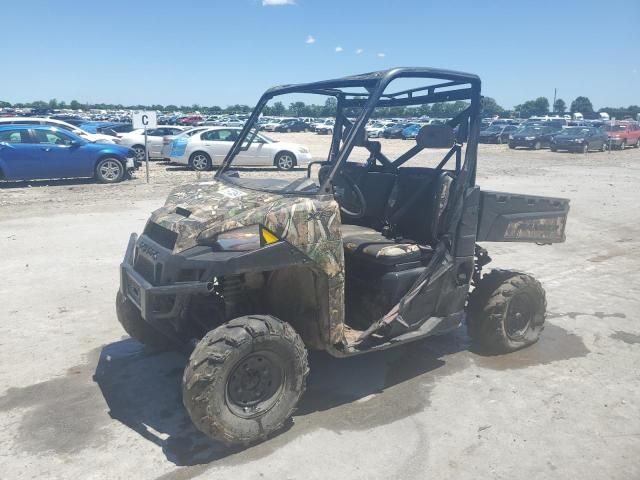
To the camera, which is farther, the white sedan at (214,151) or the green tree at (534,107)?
the green tree at (534,107)

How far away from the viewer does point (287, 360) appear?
348 centimetres

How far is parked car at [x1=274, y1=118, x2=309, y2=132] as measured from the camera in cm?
5356

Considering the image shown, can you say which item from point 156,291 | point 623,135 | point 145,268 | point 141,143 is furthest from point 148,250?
point 623,135

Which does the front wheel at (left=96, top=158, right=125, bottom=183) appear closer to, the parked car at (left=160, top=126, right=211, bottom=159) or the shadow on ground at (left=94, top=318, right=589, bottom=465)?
the parked car at (left=160, top=126, right=211, bottom=159)

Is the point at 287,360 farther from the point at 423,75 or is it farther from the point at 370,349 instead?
the point at 423,75

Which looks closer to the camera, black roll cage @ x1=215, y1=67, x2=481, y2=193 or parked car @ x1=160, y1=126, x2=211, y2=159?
black roll cage @ x1=215, y1=67, x2=481, y2=193

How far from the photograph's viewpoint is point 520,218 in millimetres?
4832

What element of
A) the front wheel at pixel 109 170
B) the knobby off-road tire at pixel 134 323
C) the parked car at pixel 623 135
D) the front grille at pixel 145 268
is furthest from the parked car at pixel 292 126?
the front grille at pixel 145 268

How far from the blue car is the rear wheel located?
9.19ft

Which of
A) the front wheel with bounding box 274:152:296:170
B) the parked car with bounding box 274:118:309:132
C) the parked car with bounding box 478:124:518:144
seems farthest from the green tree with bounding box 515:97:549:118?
the front wheel with bounding box 274:152:296:170

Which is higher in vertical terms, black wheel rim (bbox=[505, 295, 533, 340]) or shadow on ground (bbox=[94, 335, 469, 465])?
black wheel rim (bbox=[505, 295, 533, 340])

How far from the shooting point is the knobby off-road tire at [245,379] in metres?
3.19

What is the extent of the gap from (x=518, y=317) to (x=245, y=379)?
8.77ft

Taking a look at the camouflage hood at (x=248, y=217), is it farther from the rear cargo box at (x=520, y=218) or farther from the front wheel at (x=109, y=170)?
the front wheel at (x=109, y=170)
